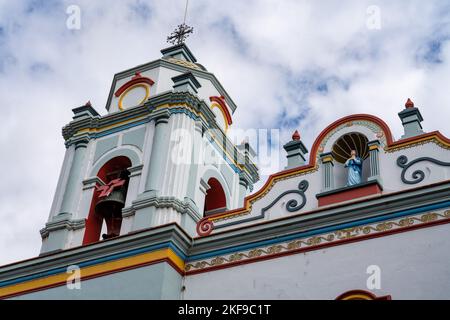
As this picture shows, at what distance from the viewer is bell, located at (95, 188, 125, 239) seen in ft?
46.3

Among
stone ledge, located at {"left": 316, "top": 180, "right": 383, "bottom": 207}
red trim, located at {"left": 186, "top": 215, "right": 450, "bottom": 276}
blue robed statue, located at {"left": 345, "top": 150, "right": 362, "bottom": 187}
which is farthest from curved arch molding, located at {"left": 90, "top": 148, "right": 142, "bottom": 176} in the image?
blue robed statue, located at {"left": 345, "top": 150, "right": 362, "bottom": 187}

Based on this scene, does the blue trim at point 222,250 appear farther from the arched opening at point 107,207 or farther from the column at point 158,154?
the column at point 158,154

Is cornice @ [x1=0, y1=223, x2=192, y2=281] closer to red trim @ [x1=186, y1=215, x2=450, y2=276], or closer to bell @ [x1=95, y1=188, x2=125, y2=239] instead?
red trim @ [x1=186, y1=215, x2=450, y2=276]

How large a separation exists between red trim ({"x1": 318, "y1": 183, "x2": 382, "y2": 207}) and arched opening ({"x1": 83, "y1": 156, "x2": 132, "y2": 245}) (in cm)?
382

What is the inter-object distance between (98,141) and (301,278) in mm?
5466

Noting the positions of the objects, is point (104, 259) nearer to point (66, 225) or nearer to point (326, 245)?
point (66, 225)

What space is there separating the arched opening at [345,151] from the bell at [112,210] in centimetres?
381

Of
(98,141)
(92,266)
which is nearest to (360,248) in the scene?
(92,266)

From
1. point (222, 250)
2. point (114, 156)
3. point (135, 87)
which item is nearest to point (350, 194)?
point (222, 250)

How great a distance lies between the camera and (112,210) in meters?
14.3

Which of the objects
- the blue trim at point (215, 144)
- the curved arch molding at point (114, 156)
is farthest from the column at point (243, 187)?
the curved arch molding at point (114, 156)

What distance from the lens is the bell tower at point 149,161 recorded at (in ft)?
44.3

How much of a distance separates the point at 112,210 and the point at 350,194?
14.6 feet
